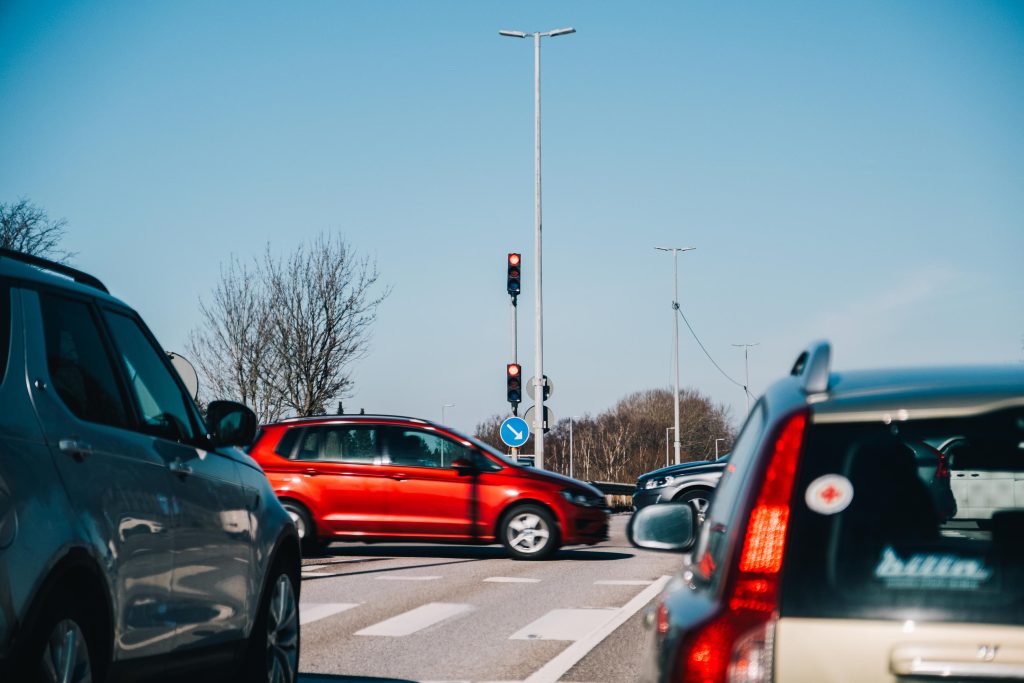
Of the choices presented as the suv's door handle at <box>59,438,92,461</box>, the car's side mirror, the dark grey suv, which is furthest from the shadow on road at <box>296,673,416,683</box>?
the car's side mirror

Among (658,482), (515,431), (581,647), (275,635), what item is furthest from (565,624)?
(515,431)

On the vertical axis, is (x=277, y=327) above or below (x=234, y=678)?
above

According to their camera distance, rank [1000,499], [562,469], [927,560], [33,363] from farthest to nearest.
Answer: [562,469] → [1000,499] → [33,363] → [927,560]

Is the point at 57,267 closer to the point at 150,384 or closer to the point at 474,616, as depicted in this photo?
the point at 150,384

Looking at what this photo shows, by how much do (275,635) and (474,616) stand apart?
4.62 m

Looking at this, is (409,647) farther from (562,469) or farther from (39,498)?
(562,469)

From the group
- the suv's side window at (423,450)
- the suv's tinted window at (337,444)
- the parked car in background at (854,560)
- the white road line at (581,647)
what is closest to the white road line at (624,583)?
the white road line at (581,647)

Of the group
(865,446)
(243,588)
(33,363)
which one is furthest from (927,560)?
(243,588)

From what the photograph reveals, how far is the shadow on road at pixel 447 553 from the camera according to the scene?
17.2 meters

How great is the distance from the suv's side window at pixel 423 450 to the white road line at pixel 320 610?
17.1 ft

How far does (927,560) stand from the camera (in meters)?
2.58

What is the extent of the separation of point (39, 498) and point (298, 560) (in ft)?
9.32

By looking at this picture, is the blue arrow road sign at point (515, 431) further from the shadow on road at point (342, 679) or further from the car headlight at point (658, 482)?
the shadow on road at point (342, 679)

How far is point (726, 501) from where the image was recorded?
10.3 ft
